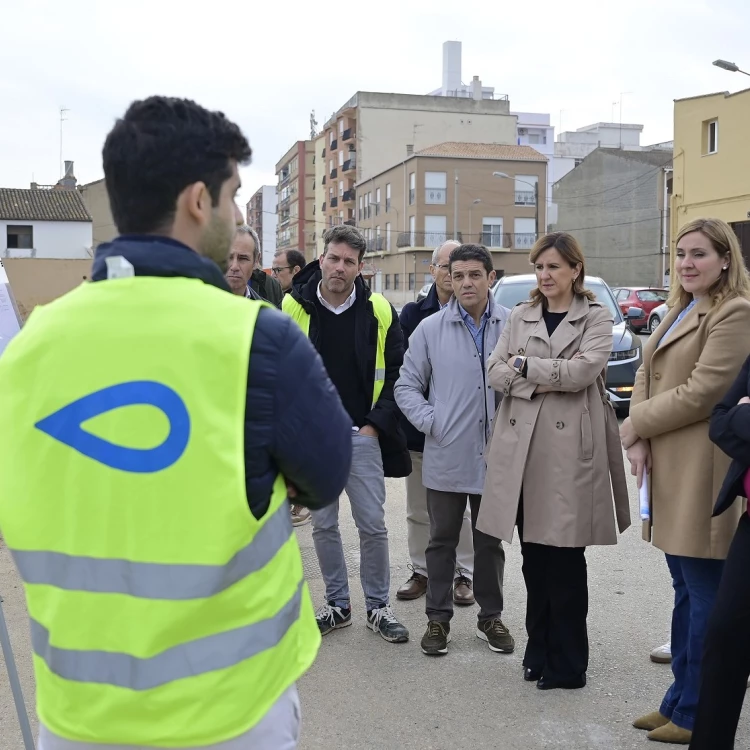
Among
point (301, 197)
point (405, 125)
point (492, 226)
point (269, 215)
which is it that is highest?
point (405, 125)

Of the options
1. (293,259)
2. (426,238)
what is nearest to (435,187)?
(426,238)

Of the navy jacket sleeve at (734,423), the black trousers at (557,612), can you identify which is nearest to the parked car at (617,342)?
the black trousers at (557,612)

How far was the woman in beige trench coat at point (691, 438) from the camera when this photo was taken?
336 centimetres

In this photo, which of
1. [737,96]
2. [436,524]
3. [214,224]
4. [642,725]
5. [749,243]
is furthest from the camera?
[737,96]

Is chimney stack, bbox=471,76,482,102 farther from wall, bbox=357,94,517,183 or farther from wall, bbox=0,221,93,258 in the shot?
wall, bbox=0,221,93,258

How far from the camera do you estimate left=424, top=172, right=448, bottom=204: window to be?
198 ft

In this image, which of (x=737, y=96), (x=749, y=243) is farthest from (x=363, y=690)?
(x=737, y=96)

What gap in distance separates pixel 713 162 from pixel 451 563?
2821 cm

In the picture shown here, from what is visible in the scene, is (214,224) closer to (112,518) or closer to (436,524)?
(112,518)

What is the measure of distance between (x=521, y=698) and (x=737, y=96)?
2851cm

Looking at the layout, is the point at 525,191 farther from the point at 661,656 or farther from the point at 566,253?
the point at 661,656

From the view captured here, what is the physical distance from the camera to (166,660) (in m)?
1.57

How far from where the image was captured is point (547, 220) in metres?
61.2

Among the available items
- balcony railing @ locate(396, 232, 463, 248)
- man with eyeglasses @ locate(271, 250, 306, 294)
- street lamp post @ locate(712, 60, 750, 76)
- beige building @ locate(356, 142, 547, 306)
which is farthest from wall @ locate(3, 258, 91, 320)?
balcony railing @ locate(396, 232, 463, 248)
